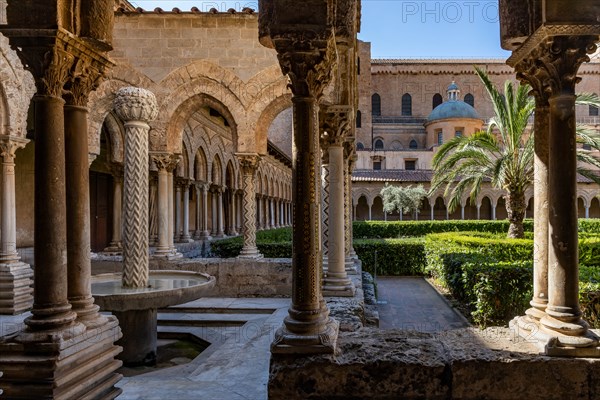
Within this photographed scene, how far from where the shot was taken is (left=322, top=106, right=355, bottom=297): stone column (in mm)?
6230

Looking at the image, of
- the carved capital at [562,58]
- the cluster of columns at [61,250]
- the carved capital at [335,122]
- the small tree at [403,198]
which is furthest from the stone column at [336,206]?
the small tree at [403,198]

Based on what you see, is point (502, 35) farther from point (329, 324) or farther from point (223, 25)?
point (223, 25)

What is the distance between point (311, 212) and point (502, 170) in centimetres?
1100

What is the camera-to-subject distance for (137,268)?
5.03 metres

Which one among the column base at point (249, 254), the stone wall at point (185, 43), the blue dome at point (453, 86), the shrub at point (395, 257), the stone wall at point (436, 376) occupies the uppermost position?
the blue dome at point (453, 86)

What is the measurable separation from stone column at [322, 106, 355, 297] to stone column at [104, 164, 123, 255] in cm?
589

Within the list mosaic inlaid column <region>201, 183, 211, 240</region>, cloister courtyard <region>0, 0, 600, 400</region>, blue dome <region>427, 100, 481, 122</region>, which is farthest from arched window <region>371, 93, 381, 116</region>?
cloister courtyard <region>0, 0, 600, 400</region>

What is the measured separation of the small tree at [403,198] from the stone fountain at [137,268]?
25851mm

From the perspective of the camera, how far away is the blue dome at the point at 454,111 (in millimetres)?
39406

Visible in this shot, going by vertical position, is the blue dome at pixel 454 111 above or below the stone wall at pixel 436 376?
above

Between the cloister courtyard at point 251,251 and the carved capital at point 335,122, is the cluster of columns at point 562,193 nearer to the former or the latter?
the cloister courtyard at point 251,251

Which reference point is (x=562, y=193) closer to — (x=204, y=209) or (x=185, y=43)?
(x=185, y=43)

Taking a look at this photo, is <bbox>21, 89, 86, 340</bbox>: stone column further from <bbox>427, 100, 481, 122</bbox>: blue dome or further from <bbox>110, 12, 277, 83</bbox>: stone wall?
<bbox>427, 100, 481, 122</bbox>: blue dome

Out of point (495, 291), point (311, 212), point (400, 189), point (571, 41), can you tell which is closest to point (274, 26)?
point (311, 212)
